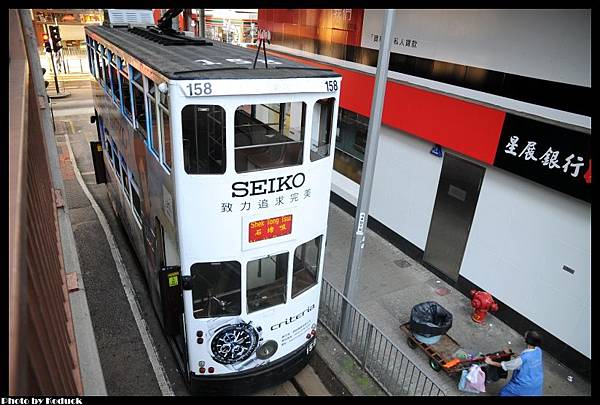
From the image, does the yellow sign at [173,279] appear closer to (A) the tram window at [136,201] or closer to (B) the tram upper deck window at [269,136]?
(B) the tram upper deck window at [269,136]

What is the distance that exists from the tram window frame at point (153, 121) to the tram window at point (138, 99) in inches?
11.4

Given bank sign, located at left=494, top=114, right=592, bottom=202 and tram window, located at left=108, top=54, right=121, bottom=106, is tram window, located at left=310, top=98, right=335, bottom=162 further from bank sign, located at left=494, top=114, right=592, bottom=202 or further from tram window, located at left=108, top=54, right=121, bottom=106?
tram window, located at left=108, top=54, right=121, bottom=106

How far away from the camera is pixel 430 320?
7.12 meters

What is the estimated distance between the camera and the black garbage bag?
695 cm

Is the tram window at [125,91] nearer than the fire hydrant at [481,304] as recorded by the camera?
Yes

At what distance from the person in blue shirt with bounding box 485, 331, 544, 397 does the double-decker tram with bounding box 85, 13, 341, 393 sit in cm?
277

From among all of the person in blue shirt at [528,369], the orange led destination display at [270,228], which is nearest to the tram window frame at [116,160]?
the orange led destination display at [270,228]

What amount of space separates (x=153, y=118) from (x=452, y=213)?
5.88m

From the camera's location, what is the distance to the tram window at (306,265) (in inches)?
235

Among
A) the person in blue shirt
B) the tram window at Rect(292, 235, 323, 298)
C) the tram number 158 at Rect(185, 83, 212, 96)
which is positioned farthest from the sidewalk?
the tram number 158 at Rect(185, 83, 212, 96)

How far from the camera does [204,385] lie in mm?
5922
